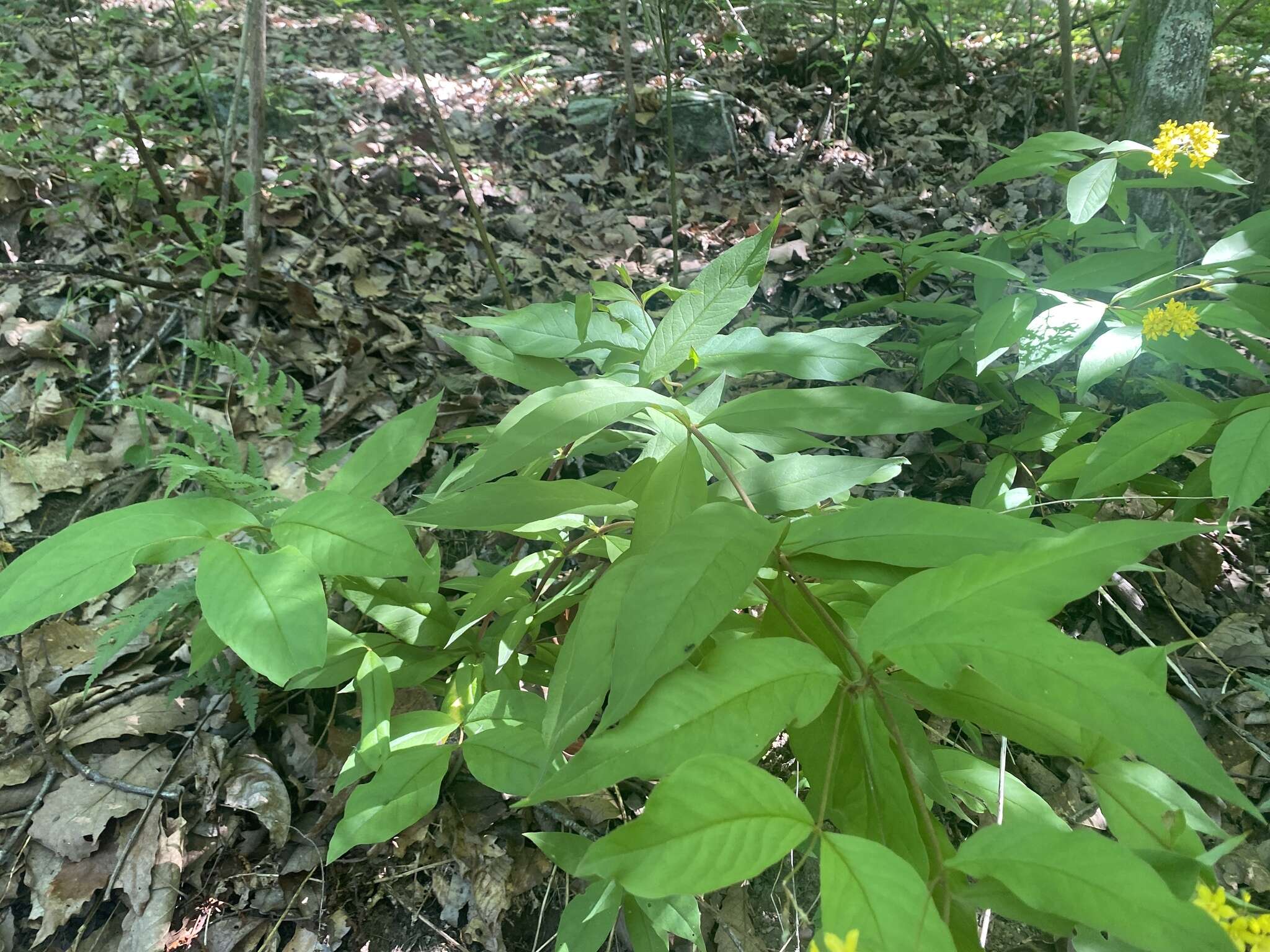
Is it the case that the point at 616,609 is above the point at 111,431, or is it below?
above

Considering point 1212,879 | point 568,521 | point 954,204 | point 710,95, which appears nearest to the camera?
point 1212,879

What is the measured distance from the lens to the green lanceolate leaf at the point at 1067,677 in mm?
613

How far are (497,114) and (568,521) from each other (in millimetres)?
4589

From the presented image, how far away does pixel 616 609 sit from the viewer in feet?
2.86

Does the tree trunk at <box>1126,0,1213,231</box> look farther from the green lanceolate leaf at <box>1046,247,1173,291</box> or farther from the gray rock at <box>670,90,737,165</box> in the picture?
the gray rock at <box>670,90,737,165</box>

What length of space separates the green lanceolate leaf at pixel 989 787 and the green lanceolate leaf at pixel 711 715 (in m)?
0.39

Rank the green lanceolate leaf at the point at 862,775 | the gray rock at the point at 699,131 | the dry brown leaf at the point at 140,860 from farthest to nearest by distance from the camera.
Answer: the gray rock at the point at 699,131
the dry brown leaf at the point at 140,860
the green lanceolate leaf at the point at 862,775

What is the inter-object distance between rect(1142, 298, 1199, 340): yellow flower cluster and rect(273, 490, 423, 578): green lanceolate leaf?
165cm

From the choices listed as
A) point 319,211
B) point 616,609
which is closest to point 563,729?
point 616,609

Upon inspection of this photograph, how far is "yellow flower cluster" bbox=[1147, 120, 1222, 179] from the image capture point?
173 cm

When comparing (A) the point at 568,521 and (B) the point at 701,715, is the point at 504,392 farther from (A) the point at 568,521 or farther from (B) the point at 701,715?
(B) the point at 701,715

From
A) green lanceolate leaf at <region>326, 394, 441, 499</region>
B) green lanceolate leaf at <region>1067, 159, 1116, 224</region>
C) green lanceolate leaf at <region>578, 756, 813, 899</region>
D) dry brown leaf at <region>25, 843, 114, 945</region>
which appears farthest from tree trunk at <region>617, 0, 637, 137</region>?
green lanceolate leaf at <region>578, 756, 813, 899</region>

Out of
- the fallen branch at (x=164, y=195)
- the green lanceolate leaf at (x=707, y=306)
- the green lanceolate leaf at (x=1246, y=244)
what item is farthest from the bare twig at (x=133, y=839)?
the green lanceolate leaf at (x=1246, y=244)

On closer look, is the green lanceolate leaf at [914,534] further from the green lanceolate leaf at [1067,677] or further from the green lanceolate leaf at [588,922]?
the green lanceolate leaf at [588,922]
